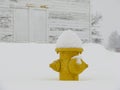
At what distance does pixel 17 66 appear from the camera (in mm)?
1880

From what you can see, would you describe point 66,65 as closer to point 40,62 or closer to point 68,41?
point 68,41

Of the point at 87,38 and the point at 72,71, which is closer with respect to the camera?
the point at 72,71

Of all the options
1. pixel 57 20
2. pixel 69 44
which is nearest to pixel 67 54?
pixel 69 44

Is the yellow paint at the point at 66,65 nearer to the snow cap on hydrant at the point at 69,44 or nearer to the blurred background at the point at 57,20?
the snow cap on hydrant at the point at 69,44

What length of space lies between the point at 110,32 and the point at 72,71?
164 inches

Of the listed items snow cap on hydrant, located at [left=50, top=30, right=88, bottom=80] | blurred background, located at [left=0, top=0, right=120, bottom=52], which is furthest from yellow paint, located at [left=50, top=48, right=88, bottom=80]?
blurred background, located at [left=0, top=0, right=120, bottom=52]

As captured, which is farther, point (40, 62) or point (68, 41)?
point (40, 62)

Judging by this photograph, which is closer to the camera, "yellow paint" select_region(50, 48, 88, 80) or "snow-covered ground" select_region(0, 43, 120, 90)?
"yellow paint" select_region(50, 48, 88, 80)

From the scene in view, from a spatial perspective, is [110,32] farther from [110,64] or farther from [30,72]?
[30,72]

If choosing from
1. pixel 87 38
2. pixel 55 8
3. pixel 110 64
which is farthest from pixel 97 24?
pixel 110 64

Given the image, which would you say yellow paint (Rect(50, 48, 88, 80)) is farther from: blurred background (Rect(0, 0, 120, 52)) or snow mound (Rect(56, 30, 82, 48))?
blurred background (Rect(0, 0, 120, 52))

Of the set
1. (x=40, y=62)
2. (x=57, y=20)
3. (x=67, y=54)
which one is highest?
(x=57, y=20)

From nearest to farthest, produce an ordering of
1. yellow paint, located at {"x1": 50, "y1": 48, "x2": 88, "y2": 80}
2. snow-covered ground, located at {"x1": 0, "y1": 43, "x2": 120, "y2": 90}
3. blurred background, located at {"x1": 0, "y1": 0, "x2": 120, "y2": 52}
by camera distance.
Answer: yellow paint, located at {"x1": 50, "y1": 48, "x2": 88, "y2": 80} → snow-covered ground, located at {"x1": 0, "y1": 43, "x2": 120, "y2": 90} → blurred background, located at {"x1": 0, "y1": 0, "x2": 120, "y2": 52}

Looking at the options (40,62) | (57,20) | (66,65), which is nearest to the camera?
(66,65)
